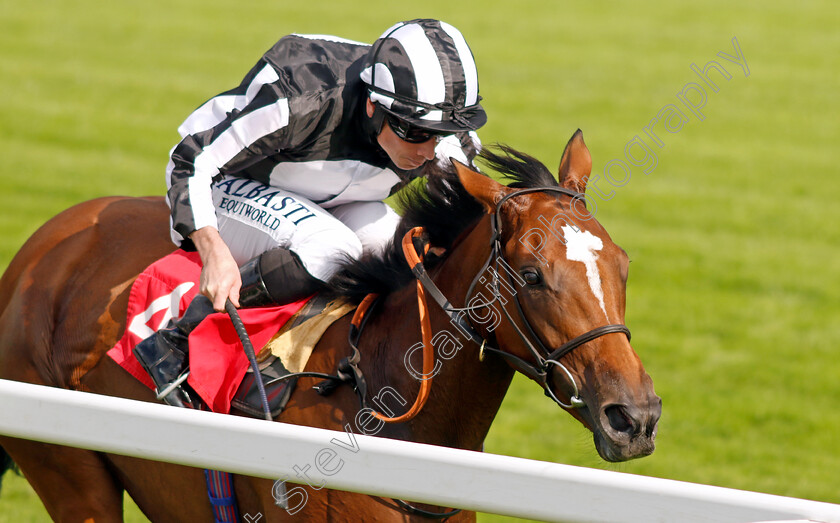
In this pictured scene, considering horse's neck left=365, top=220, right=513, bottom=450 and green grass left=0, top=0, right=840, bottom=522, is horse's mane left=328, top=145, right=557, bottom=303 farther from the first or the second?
green grass left=0, top=0, right=840, bottom=522

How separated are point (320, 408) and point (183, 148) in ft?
3.10

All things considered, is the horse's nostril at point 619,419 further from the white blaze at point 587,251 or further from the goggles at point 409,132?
the goggles at point 409,132

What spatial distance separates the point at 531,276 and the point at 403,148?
0.80m

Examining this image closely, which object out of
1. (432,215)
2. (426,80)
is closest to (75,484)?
(432,215)

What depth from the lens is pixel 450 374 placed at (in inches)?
104

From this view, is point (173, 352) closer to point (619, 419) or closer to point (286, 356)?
point (286, 356)

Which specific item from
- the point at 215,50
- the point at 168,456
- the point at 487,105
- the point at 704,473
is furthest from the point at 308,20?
the point at 168,456

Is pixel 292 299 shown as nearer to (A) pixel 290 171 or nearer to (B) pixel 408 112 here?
(A) pixel 290 171

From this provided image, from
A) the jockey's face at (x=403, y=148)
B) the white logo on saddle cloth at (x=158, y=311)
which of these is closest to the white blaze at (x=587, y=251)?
the jockey's face at (x=403, y=148)

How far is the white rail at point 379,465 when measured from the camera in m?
1.85

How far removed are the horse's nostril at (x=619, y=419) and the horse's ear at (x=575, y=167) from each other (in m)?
0.72

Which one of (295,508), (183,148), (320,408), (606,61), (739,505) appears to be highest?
(183,148)

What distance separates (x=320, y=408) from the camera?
9.15 ft

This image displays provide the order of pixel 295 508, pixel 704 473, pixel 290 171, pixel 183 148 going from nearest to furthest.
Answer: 1. pixel 295 508
2. pixel 183 148
3. pixel 290 171
4. pixel 704 473
